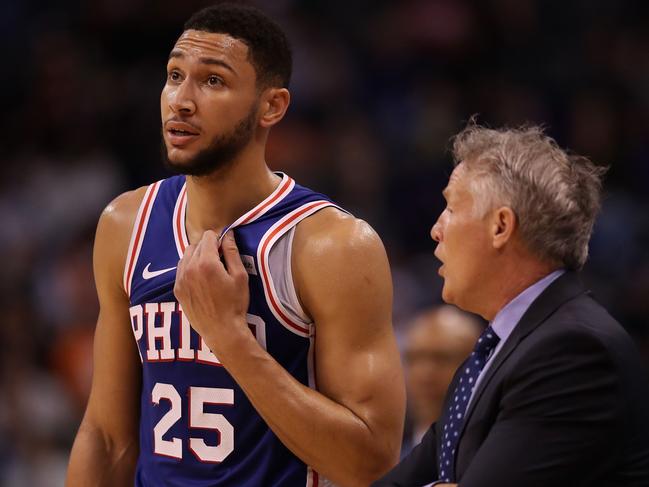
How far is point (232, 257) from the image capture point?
3590 mm

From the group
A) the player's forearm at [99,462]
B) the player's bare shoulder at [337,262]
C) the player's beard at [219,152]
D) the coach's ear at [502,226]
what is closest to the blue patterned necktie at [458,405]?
the coach's ear at [502,226]

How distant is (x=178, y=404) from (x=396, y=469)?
0.78 metres

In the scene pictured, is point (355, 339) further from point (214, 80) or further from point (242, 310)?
point (214, 80)

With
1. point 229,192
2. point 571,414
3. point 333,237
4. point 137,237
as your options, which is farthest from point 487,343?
point 137,237

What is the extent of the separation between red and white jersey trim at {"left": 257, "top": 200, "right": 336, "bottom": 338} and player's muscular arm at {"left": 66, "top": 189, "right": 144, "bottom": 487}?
530 millimetres

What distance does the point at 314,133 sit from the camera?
9055 mm

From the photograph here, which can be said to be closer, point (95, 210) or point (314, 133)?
point (95, 210)

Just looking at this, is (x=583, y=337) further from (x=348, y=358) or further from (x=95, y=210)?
(x=95, y=210)

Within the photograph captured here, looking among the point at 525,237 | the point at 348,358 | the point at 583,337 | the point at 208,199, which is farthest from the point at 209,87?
the point at 583,337

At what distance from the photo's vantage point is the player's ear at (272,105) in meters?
3.80

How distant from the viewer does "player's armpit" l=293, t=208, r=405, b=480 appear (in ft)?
11.7

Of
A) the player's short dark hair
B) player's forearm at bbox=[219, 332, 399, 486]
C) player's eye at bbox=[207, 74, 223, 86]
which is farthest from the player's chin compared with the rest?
player's forearm at bbox=[219, 332, 399, 486]

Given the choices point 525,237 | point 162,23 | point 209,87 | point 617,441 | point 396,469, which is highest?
point 162,23

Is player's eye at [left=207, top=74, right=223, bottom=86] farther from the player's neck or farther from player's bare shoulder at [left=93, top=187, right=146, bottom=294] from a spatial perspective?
player's bare shoulder at [left=93, top=187, right=146, bottom=294]
